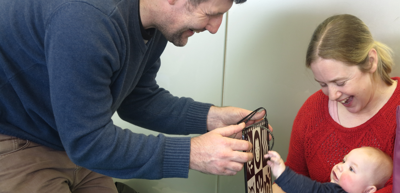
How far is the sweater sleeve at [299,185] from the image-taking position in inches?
44.9

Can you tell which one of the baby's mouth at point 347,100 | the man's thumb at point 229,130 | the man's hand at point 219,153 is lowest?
the man's hand at point 219,153

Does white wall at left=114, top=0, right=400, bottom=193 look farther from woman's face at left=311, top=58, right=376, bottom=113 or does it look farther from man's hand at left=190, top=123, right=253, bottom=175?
man's hand at left=190, top=123, right=253, bottom=175

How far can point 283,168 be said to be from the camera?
113 cm

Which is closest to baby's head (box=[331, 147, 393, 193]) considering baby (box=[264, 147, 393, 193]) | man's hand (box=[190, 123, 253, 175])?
baby (box=[264, 147, 393, 193])

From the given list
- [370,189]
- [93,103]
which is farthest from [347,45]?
[93,103]

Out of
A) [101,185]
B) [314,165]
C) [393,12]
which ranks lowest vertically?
[101,185]

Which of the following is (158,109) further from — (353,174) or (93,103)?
(353,174)

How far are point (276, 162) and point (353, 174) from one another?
0.89 feet

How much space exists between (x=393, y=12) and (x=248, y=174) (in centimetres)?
98

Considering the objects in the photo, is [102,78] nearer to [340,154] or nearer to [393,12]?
[340,154]

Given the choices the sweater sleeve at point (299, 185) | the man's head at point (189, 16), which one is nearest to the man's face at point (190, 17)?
the man's head at point (189, 16)

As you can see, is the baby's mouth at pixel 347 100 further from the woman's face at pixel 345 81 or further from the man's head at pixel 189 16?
the man's head at pixel 189 16

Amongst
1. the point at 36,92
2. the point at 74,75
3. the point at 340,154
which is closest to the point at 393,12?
the point at 340,154

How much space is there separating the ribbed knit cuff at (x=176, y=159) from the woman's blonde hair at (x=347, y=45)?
0.60 meters
